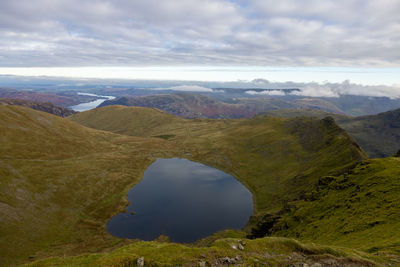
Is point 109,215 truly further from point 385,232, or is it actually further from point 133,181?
point 385,232

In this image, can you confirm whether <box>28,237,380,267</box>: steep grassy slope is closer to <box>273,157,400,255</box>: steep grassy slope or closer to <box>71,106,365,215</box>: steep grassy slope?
<box>273,157,400,255</box>: steep grassy slope

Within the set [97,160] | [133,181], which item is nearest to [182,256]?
[133,181]

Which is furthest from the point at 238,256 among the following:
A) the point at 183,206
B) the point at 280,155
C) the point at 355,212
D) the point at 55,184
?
the point at 280,155

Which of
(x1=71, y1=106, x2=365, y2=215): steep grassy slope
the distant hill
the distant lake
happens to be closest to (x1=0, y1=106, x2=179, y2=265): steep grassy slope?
the distant hill

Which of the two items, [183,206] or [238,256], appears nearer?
[238,256]

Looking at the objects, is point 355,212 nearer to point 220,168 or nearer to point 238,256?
point 238,256
